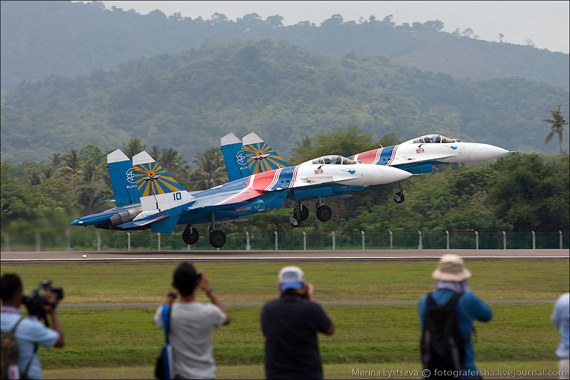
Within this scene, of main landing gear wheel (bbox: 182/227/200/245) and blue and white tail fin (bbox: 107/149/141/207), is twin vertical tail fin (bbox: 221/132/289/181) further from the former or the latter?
blue and white tail fin (bbox: 107/149/141/207)

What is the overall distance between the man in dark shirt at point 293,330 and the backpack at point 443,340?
39.3 inches

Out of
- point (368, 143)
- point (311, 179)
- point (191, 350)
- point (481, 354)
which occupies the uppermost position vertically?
point (368, 143)

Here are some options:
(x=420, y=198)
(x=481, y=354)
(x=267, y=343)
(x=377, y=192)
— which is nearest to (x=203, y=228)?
(x=377, y=192)

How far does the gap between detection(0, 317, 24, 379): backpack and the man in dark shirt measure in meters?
2.60

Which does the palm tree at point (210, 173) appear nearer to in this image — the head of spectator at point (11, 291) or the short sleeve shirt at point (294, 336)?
the head of spectator at point (11, 291)

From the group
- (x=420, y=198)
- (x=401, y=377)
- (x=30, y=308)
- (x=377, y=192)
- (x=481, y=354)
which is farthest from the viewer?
(x=420, y=198)

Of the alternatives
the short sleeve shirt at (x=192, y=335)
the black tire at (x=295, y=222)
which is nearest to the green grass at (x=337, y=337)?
the short sleeve shirt at (x=192, y=335)

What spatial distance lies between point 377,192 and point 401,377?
173ft

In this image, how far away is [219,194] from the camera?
43.8 m

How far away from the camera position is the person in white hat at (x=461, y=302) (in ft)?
24.2

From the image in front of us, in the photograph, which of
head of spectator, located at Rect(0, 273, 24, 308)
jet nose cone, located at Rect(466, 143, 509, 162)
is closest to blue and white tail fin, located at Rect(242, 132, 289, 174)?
jet nose cone, located at Rect(466, 143, 509, 162)

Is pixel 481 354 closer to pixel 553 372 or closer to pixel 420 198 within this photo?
pixel 553 372

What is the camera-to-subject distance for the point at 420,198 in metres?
68.7

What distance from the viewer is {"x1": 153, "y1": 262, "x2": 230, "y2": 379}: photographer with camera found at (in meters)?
7.68
